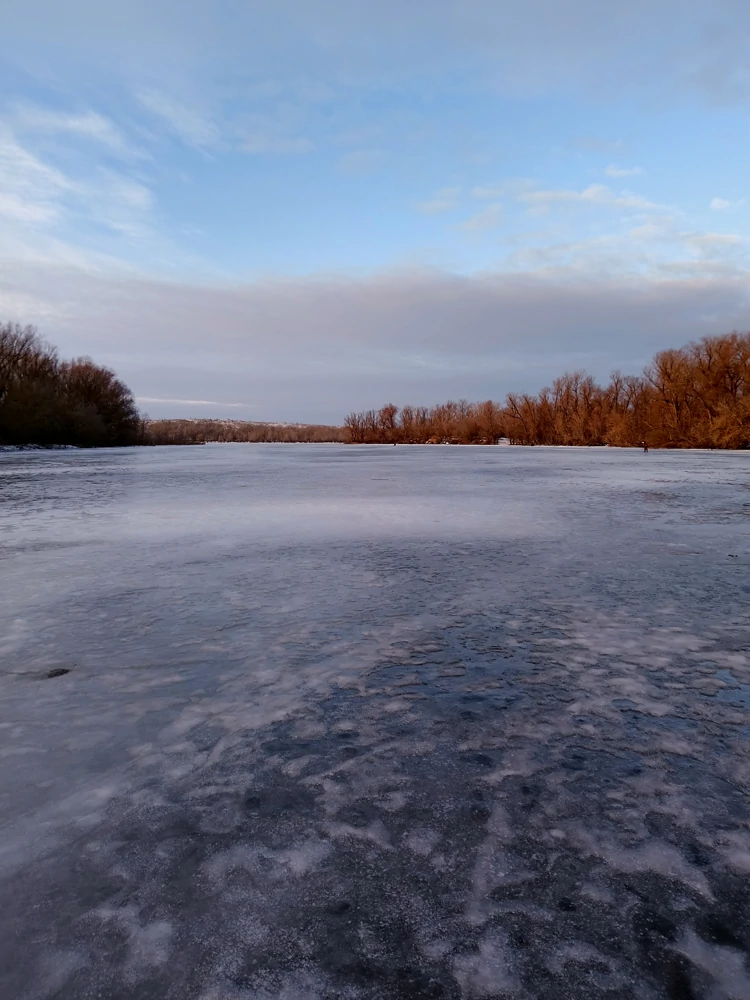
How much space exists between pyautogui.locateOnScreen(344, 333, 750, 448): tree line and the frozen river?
46250 millimetres

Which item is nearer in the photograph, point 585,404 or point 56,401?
point 56,401

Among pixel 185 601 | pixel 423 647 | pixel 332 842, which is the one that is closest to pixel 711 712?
pixel 423 647

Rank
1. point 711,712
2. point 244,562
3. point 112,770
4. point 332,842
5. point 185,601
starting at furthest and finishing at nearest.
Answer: point 244,562
point 185,601
point 711,712
point 112,770
point 332,842

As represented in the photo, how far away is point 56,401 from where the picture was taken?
42.8 metres

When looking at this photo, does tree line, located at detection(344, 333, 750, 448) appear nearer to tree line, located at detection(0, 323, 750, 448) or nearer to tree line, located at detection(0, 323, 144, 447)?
tree line, located at detection(0, 323, 750, 448)

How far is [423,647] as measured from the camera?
3328 millimetres

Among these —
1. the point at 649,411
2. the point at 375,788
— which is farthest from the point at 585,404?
the point at 375,788

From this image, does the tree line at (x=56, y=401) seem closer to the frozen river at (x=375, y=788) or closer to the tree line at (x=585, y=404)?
the tree line at (x=585, y=404)

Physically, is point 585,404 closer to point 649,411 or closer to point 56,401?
point 649,411

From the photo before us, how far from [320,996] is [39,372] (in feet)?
178

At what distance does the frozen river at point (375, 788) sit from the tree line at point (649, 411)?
46250 mm

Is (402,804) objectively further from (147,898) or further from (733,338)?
(733,338)

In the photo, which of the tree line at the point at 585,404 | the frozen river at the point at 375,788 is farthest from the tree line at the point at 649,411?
the frozen river at the point at 375,788

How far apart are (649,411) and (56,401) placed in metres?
48.0
